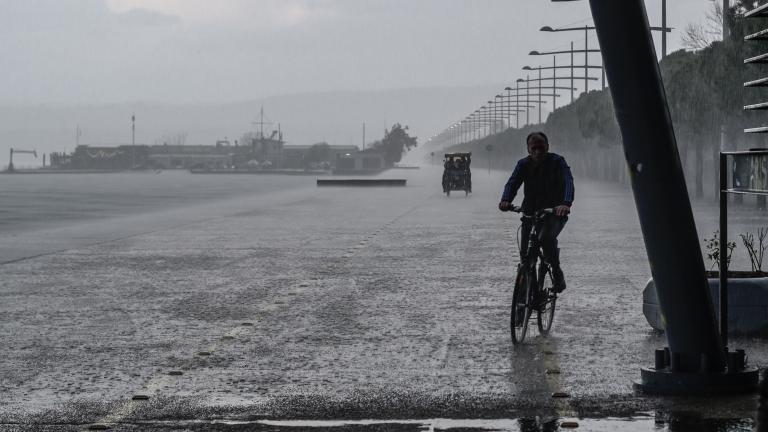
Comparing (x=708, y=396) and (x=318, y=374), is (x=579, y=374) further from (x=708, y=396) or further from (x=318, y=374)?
(x=318, y=374)

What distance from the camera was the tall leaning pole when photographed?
7.85 m

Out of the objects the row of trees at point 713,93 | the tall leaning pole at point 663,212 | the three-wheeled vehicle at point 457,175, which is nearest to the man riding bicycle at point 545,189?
the tall leaning pole at point 663,212

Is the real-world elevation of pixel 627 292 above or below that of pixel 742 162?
below

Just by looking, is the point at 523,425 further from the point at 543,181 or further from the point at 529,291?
the point at 543,181

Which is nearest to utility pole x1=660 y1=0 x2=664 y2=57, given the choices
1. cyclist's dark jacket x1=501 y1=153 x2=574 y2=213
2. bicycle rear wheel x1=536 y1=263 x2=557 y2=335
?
bicycle rear wheel x1=536 y1=263 x2=557 y2=335

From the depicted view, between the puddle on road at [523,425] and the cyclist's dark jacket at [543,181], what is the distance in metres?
3.51

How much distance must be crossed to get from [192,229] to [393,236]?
506 cm

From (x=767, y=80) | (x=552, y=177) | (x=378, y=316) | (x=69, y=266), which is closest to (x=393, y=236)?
(x=69, y=266)

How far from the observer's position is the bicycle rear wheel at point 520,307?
396 inches

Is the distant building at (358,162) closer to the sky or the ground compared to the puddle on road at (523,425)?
closer to the ground

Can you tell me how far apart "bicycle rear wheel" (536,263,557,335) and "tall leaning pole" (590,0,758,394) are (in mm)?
2437

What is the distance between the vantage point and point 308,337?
10680mm

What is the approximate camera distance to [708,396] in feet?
26.0

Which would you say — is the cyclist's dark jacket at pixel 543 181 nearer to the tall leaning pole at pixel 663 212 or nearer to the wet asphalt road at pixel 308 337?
the wet asphalt road at pixel 308 337
